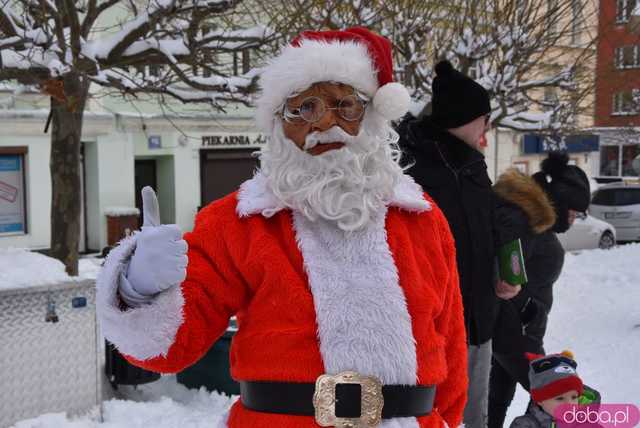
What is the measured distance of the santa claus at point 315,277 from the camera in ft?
5.77

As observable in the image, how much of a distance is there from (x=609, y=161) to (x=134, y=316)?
38.4 meters

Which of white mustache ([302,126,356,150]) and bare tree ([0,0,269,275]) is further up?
bare tree ([0,0,269,275])

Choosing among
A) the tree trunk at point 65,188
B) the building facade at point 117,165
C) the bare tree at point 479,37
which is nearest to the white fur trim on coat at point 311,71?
the tree trunk at point 65,188

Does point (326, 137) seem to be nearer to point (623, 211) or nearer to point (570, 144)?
point (623, 211)

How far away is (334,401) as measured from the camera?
5.78ft

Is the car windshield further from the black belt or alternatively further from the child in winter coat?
the black belt

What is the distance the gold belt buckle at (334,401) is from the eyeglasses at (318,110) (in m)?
0.69

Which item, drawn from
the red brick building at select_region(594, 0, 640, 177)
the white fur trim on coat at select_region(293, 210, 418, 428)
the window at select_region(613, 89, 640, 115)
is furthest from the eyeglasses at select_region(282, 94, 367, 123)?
the window at select_region(613, 89, 640, 115)

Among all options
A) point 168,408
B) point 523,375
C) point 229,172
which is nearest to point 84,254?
point 229,172

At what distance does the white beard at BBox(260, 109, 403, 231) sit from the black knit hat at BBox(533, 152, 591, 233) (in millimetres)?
2609

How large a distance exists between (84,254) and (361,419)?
15.1 metres

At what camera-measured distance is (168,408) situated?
4.92 metres

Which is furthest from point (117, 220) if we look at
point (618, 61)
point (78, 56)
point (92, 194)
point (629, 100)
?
point (629, 100)

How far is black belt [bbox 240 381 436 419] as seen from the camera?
1.77m
